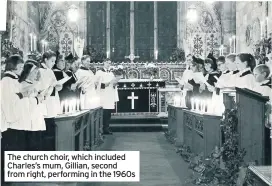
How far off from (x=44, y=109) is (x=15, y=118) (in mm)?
359

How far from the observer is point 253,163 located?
3932 mm

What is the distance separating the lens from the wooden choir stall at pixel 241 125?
383 cm

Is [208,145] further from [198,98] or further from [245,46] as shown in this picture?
[245,46]

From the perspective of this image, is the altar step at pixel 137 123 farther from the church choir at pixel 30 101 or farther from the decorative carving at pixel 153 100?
the church choir at pixel 30 101

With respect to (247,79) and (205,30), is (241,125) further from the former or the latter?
(205,30)

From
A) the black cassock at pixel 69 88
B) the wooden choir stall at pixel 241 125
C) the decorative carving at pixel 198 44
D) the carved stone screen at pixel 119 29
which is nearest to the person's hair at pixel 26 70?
the black cassock at pixel 69 88

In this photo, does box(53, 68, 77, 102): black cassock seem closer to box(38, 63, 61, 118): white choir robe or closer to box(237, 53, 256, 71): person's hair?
box(38, 63, 61, 118): white choir robe

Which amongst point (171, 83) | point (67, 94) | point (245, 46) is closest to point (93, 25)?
point (171, 83)

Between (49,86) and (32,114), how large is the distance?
642 mm

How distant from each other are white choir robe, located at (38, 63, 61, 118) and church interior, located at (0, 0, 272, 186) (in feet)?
0.06

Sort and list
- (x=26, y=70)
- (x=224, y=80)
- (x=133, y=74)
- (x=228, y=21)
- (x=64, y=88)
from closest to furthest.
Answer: (x=26, y=70)
(x=64, y=88)
(x=224, y=80)
(x=133, y=74)
(x=228, y=21)

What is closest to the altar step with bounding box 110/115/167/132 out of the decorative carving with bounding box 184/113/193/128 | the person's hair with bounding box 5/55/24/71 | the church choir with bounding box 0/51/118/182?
the decorative carving with bounding box 184/113/193/128

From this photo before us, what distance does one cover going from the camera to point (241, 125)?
406cm

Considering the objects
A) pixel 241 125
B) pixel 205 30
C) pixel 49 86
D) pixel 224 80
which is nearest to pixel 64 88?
pixel 49 86
